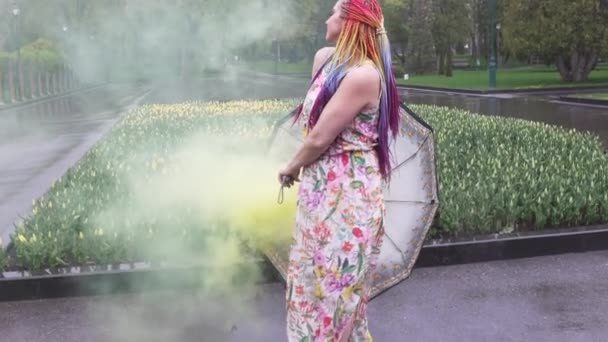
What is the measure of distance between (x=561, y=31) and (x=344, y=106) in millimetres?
32373

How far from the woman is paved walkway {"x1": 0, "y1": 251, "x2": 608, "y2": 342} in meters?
1.37

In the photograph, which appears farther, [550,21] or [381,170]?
[550,21]

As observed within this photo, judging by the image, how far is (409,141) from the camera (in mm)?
3891

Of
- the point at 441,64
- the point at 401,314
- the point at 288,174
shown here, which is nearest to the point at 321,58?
the point at 288,174

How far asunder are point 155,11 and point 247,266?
499 inches

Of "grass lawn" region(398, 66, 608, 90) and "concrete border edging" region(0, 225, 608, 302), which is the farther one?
"grass lawn" region(398, 66, 608, 90)

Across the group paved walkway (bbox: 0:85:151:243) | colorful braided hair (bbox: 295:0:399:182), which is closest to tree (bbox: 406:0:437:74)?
paved walkway (bbox: 0:85:151:243)

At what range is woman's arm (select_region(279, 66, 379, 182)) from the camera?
9.65 feet

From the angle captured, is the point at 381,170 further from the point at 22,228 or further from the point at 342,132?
the point at 22,228

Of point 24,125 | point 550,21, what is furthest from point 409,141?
point 550,21

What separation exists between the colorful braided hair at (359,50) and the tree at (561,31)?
3180cm

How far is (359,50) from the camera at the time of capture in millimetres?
2994

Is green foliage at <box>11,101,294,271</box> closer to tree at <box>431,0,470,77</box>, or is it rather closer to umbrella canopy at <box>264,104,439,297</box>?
umbrella canopy at <box>264,104,439,297</box>

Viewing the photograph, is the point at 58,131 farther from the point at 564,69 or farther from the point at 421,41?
the point at 421,41
